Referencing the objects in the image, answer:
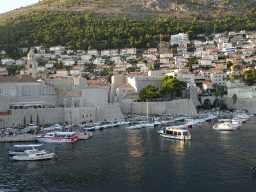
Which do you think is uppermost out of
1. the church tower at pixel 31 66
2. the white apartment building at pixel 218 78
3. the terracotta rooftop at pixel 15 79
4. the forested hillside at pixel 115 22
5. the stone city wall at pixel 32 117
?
the forested hillside at pixel 115 22

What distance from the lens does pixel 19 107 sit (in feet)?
122

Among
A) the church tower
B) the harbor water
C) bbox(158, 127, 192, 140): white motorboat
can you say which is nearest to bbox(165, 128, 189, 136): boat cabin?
bbox(158, 127, 192, 140): white motorboat

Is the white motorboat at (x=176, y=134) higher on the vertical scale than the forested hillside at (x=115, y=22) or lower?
lower

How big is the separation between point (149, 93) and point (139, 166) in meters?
27.1

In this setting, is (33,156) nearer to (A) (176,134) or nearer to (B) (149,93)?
(A) (176,134)

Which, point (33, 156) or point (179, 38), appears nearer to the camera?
point (33, 156)

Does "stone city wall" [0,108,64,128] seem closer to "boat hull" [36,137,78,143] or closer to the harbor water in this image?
the harbor water

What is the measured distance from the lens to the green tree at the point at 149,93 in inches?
1857

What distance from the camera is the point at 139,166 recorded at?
67.8 ft

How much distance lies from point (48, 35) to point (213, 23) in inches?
2229

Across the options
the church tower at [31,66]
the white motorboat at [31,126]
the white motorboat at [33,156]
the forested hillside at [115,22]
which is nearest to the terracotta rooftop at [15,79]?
A: the church tower at [31,66]

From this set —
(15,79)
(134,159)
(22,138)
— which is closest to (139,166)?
(134,159)

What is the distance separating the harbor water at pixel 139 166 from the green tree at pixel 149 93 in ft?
57.7

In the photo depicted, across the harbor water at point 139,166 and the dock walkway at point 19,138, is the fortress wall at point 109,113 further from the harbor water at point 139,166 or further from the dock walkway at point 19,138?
the dock walkway at point 19,138
